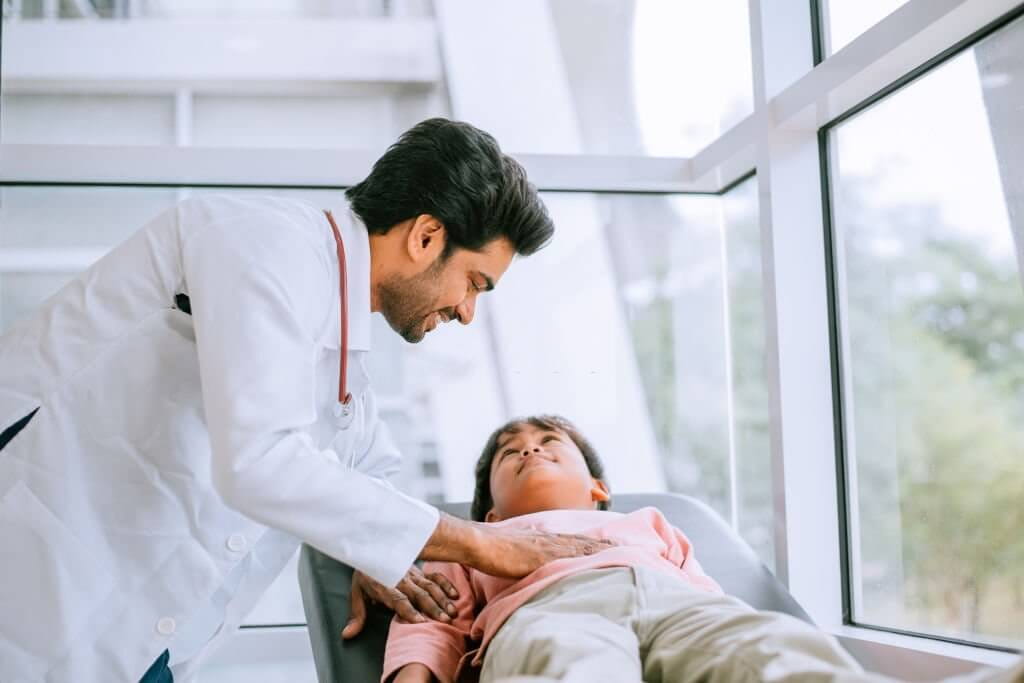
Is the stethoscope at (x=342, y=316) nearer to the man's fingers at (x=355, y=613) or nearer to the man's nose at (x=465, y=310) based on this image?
the man's nose at (x=465, y=310)

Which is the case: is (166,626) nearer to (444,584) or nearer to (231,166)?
(444,584)

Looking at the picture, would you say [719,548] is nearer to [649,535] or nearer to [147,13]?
[649,535]

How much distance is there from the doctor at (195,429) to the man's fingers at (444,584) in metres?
0.10

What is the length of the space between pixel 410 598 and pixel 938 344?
3.93ft

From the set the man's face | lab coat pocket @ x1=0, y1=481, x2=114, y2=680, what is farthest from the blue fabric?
the man's face

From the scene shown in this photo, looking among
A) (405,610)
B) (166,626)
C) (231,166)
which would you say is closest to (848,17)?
(231,166)

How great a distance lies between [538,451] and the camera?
1.90 m

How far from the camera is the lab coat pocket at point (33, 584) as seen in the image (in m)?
1.25

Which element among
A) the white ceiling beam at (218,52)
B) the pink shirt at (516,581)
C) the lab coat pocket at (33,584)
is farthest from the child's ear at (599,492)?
the white ceiling beam at (218,52)

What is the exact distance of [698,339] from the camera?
8.95 feet

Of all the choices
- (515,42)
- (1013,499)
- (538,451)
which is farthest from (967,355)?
(515,42)

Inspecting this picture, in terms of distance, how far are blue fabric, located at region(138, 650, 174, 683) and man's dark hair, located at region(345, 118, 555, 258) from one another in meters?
0.77

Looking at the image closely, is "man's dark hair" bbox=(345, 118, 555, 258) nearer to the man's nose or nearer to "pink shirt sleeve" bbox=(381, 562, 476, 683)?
the man's nose

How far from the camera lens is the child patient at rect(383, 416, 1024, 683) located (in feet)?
3.53
